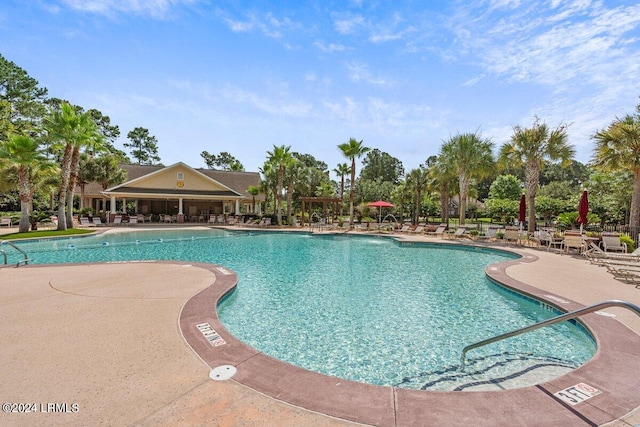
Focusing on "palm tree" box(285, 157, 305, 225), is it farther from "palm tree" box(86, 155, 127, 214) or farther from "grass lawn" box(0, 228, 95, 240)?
"palm tree" box(86, 155, 127, 214)

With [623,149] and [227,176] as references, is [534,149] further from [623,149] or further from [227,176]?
[227,176]

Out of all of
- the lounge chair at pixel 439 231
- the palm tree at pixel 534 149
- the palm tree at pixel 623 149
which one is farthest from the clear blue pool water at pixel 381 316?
the palm tree at pixel 534 149

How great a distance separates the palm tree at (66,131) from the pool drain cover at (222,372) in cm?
2143

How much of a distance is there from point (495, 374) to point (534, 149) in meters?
18.5

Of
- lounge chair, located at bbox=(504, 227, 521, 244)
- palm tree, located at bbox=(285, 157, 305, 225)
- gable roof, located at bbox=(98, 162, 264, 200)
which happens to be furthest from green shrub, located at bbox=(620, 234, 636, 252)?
gable roof, located at bbox=(98, 162, 264, 200)

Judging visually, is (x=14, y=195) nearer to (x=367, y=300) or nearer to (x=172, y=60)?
(x=172, y=60)

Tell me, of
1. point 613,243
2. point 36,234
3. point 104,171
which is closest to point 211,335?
point 613,243

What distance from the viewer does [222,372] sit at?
10.5 ft

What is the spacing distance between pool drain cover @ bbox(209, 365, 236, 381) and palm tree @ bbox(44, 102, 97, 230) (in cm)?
2143

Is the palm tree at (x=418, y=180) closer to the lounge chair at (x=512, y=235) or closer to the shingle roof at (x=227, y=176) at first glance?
the lounge chair at (x=512, y=235)

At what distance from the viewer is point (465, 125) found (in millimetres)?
21516

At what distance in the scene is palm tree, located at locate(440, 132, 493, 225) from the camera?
21.1 m

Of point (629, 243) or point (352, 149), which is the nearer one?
point (629, 243)

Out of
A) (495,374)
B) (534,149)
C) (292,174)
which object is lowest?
(495,374)
